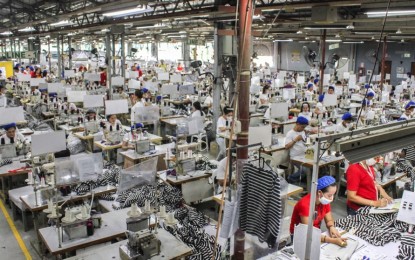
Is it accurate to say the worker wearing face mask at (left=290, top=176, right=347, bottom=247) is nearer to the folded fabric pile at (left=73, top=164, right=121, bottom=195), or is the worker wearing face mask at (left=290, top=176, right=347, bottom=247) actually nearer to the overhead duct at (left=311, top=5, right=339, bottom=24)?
the folded fabric pile at (left=73, top=164, right=121, bottom=195)

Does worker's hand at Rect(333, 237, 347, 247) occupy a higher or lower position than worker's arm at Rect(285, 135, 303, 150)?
lower

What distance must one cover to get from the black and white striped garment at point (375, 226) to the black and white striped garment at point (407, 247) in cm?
9

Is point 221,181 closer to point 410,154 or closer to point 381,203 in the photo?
point 381,203

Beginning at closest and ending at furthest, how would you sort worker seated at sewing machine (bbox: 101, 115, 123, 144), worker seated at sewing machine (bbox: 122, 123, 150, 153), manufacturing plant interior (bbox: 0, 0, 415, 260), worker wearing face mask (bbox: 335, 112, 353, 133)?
manufacturing plant interior (bbox: 0, 0, 415, 260)
worker seated at sewing machine (bbox: 122, 123, 150, 153)
worker wearing face mask (bbox: 335, 112, 353, 133)
worker seated at sewing machine (bbox: 101, 115, 123, 144)

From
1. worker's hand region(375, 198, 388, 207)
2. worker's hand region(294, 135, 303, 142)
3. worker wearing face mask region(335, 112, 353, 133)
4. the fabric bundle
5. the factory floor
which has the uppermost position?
worker wearing face mask region(335, 112, 353, 133)

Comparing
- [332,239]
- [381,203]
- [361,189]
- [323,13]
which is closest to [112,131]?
[323,13]

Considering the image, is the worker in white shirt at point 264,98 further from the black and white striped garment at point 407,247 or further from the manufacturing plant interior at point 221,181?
the black and white striped garment at point 407,247

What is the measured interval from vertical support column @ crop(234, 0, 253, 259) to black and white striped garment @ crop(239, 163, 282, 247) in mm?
349

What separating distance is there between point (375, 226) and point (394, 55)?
25936mm

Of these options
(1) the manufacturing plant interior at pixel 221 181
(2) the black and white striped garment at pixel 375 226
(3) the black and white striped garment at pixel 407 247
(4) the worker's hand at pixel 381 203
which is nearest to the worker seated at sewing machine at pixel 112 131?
(1) the manufacturing plant interior at pixel 221 181

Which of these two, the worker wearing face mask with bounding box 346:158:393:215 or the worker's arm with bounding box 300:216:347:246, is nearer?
the worker's arm with bounding box 300:216:347:246

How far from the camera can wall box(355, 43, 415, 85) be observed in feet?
88.1

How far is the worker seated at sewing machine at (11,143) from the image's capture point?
329 inches

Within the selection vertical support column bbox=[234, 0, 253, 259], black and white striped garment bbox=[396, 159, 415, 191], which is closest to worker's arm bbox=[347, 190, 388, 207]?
vertical support column bbox=[234, 0, 253, 259]
